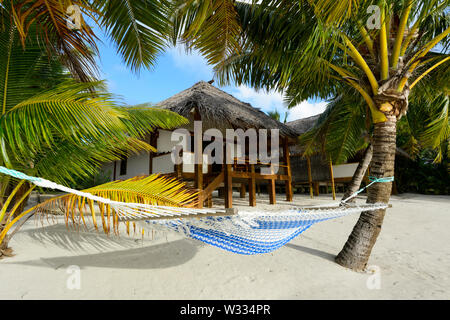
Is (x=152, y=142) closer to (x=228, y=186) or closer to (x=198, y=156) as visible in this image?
(x=198, y=156)

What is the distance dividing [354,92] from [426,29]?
1.14 metres

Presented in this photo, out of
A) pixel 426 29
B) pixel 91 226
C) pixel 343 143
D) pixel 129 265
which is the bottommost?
pixel 129 265

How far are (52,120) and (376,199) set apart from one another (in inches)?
114

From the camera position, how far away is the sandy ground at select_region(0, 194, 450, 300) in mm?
2076

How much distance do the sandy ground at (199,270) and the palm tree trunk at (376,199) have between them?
18cm

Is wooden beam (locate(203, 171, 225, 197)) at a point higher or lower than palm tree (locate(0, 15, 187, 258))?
lower

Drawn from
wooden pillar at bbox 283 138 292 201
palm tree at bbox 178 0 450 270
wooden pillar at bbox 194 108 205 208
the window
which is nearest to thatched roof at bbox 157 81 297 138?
wooden pillar at bbox 194 108 205 208

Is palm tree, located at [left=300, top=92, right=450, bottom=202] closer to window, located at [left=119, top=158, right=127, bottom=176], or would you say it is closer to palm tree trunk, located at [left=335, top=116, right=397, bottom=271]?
palm tree trunk, located at [left=335, top=116, right=397, bottom=271]

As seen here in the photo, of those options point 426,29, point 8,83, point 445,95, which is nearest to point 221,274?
point 8,83

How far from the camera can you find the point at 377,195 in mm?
2574

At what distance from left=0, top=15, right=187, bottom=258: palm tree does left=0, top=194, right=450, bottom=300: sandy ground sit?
0.50 metres

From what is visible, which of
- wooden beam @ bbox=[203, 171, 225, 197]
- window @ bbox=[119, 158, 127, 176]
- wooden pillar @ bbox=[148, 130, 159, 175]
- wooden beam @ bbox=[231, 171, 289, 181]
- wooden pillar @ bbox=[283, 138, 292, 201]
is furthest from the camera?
window @ bbox=[119, 158, 127, 176]

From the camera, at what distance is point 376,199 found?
8.44ft
